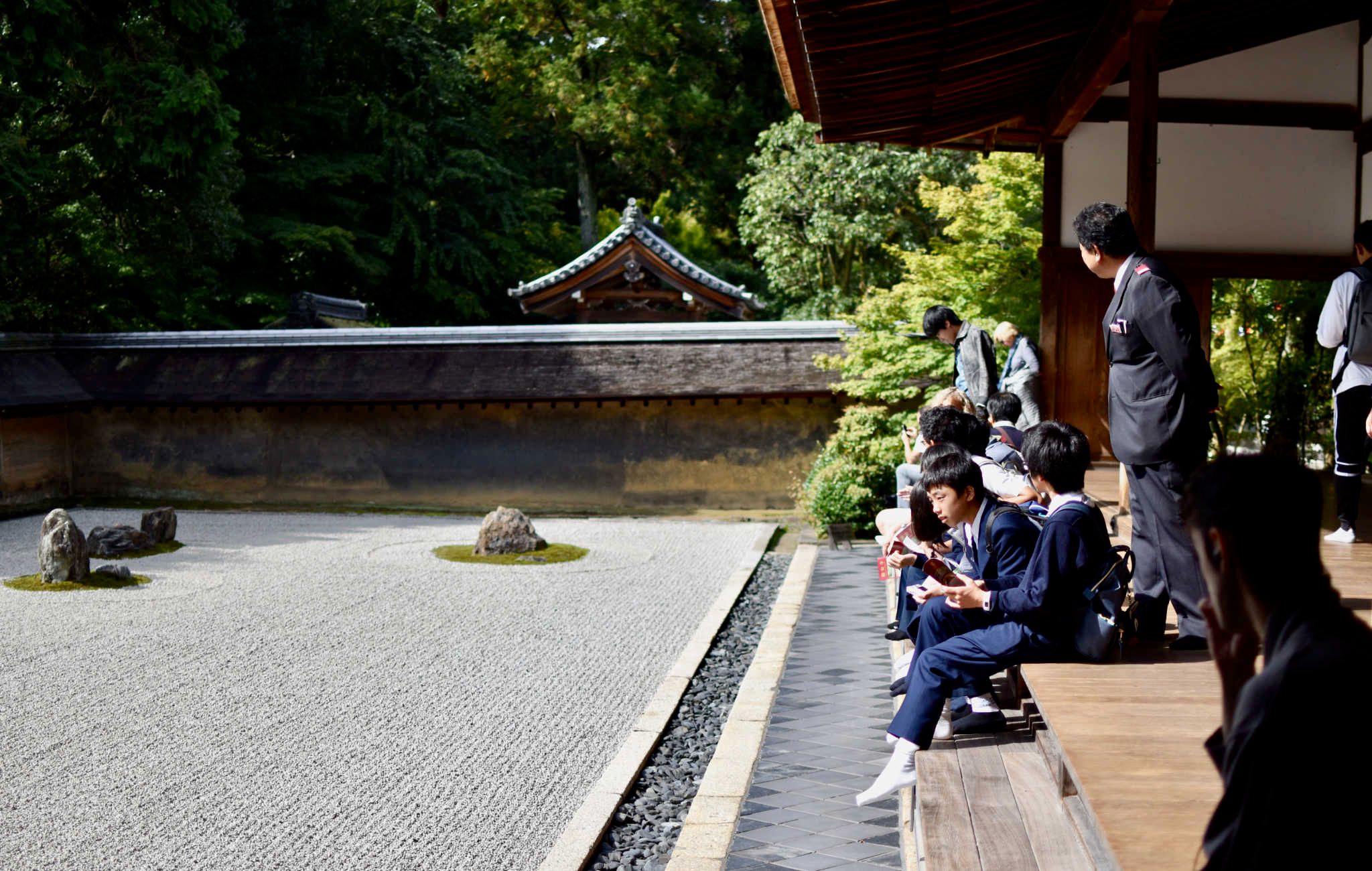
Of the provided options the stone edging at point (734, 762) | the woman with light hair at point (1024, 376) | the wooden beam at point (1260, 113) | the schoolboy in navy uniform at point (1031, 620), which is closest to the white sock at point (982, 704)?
the schoolboy in navy uniform at point (1031, 620)

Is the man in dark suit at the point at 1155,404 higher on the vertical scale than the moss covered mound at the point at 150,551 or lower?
higher

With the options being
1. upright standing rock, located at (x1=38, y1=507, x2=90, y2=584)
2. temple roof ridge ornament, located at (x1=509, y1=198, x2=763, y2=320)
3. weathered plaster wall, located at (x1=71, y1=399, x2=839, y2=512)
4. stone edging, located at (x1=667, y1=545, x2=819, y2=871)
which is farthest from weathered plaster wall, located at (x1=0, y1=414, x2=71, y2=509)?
Result: stone edging, located at (x1=667, y1=545, x2=819, y2=871)

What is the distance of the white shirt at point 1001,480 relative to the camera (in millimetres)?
5789

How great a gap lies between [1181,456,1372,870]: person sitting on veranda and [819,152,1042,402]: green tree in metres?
11.0

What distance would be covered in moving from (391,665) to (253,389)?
391 inches

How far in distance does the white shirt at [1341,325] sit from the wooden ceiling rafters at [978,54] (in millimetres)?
1614

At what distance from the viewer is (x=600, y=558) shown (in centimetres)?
A: 1180

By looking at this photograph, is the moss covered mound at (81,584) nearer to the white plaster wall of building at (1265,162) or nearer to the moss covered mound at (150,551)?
the moss covered mound at (150,551)

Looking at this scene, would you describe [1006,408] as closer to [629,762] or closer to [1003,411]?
[1003,411]

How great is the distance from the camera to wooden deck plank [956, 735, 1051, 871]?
3.14 m

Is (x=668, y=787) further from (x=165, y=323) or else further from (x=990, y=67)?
(x=165, y=323)

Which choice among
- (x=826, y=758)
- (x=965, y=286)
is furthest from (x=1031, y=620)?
(x=965, y=286)

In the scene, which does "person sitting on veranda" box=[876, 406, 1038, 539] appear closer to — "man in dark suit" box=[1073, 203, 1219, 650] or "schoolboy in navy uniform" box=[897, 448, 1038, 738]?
"schoolboy in navy uniform" box=[897, 448, 1038, 738]

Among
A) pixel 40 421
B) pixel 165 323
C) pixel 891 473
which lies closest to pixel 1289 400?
pixel 891 473
